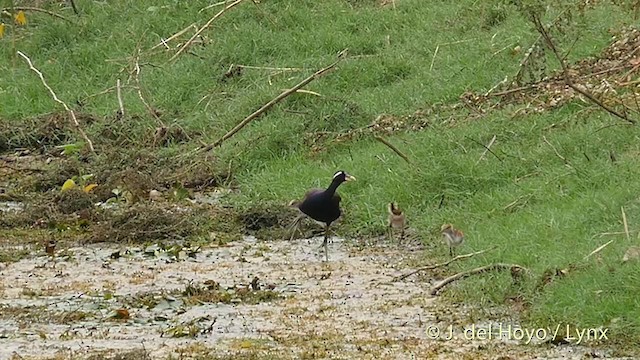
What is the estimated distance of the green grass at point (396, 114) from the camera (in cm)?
838

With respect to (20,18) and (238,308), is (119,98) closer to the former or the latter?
(20,18)

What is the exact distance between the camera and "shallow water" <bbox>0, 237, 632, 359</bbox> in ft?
22.9

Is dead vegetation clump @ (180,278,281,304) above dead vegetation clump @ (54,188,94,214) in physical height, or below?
above

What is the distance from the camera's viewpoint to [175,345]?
7.07m

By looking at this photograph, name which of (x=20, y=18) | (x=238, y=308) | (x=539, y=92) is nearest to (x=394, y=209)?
(x=238, y=308)

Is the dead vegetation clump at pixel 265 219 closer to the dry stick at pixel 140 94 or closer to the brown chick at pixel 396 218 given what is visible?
the brown chick at pixel 396 218

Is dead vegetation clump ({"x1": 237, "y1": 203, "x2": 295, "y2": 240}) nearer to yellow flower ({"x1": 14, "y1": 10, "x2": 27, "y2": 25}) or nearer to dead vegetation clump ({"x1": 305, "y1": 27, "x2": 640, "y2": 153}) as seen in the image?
dead vegetation clump ({"x1": 305, "y1": 27, "x2": 640, "y2": 153})

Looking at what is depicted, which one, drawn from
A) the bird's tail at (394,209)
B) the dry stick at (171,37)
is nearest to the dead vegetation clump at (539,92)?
the bird's tail at (394,209)

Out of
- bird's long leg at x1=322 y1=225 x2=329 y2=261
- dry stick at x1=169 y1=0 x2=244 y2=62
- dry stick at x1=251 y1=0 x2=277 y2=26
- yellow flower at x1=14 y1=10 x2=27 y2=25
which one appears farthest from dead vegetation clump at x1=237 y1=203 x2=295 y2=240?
yellow flower at x1=14 y1=10 x2=27 y2=25

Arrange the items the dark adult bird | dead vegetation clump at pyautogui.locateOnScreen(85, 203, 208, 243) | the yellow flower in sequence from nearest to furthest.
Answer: the dark adult bird < dead vegetation clump at pyautogui.locateOnScreen(85, 203, 208, 243) < the yellow flower

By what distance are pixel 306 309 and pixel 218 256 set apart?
1.94m

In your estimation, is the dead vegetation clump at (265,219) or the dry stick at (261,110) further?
the dry stick at (261,110)

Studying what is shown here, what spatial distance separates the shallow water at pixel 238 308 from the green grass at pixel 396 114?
17.8 inches

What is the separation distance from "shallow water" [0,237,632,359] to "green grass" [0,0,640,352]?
17.8 inches
